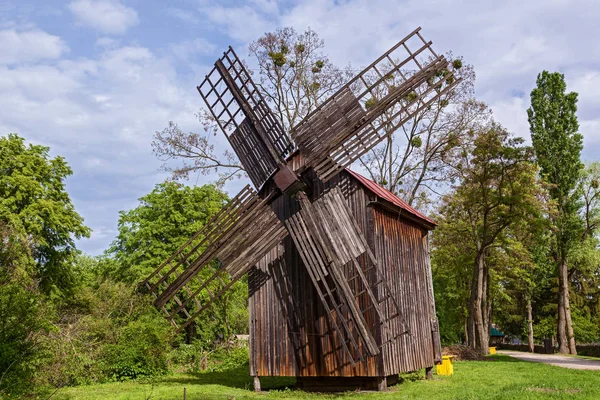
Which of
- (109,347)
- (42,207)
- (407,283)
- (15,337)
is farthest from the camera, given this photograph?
(42,207)

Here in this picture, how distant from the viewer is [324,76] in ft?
84.2

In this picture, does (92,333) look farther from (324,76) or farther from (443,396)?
(324,76)

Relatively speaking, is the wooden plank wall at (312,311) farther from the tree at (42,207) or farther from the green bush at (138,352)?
the tree at (42,207)

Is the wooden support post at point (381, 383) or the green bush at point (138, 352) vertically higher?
the green bush at point (138, 352)

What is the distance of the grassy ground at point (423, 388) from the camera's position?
37.1ft

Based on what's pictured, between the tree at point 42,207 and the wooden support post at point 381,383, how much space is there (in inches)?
623

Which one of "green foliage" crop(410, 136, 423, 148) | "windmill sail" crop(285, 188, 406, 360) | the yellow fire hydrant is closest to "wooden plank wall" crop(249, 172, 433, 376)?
"windmill sail" crop(285, 188, 406, 360)

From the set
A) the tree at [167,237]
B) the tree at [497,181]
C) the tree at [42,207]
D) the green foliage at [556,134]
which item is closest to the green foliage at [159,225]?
the tree at [167,237]

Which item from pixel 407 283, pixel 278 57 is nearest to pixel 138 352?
pixel 407 283

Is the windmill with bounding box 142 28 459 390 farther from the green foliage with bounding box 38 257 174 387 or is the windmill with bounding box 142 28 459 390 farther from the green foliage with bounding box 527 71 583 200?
the green foliage with bounding box 527 71 583 200

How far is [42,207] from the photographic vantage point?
23.9 m

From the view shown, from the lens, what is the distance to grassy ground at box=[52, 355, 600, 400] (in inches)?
445

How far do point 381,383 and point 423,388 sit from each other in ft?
4.80

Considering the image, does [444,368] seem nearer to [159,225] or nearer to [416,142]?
[416,142]
